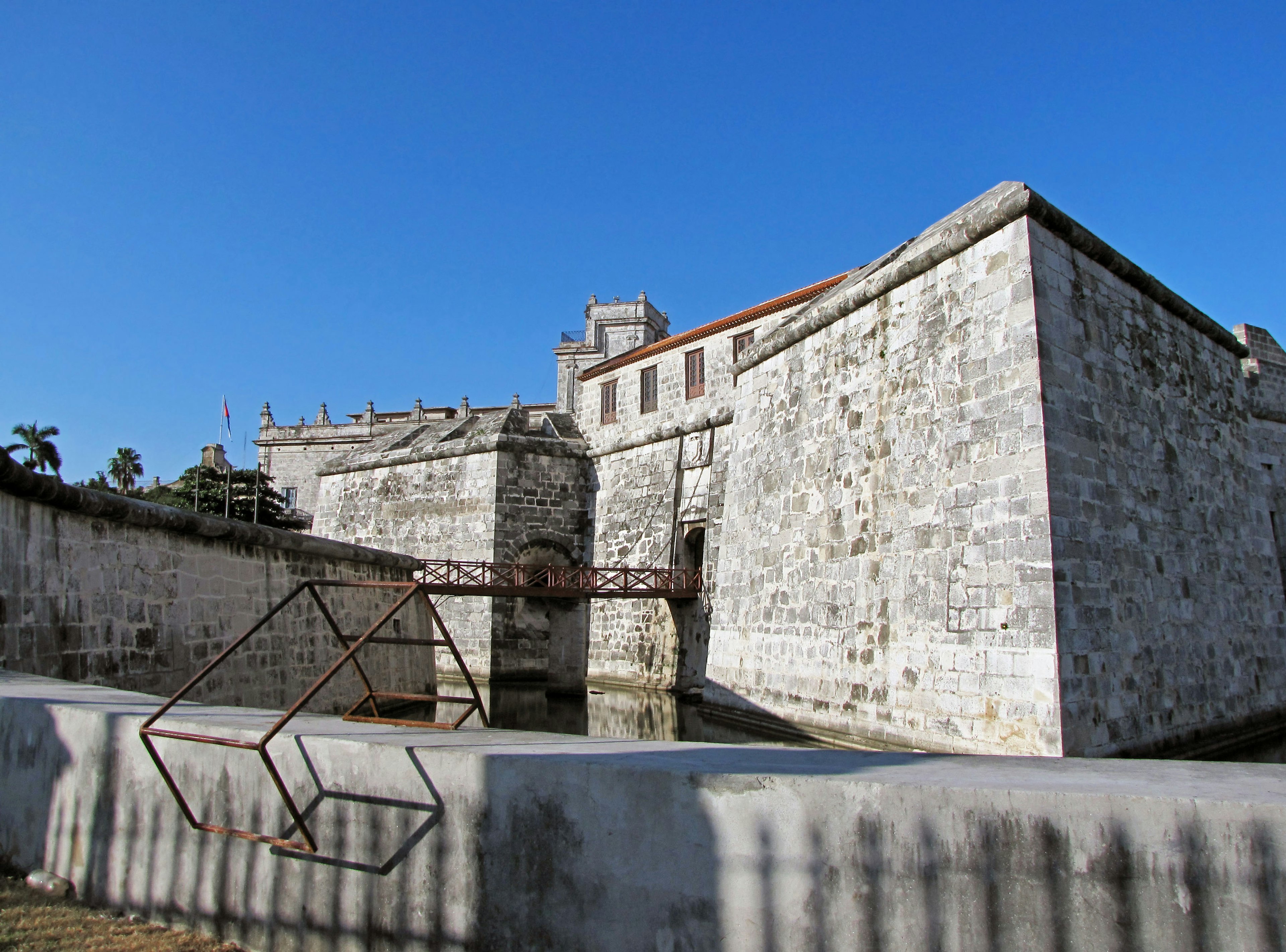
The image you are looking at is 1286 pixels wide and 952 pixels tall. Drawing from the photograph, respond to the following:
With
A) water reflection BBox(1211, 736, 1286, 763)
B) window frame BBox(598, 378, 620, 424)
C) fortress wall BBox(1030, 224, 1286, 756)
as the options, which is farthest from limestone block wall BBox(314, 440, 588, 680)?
water reflection BBox(1211, 736, 1286, 763)

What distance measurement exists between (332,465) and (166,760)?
70.9 ft

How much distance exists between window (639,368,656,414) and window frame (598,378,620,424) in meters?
0.71

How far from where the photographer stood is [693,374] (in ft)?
63.1

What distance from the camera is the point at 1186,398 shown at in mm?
9781

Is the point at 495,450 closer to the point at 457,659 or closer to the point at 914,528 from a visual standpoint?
the point at 914,528

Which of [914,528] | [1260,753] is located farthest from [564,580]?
[1260,753]

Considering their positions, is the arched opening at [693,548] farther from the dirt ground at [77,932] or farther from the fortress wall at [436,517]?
the dirt ground at [77,932]

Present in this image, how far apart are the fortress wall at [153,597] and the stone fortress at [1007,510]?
5564 mm

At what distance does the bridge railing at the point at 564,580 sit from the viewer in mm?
15031

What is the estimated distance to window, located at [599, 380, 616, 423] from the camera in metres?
21.1

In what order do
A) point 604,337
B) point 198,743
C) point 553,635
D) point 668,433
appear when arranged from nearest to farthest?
point 198,743
point 668,433
point 553,635
point 604,337

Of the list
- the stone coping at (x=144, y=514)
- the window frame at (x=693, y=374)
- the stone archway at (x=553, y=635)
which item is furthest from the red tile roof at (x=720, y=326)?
the stone coping at (x=144, y=514)

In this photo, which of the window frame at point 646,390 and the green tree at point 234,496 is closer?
the window frame at point 646,390

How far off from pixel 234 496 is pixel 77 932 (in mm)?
30236
